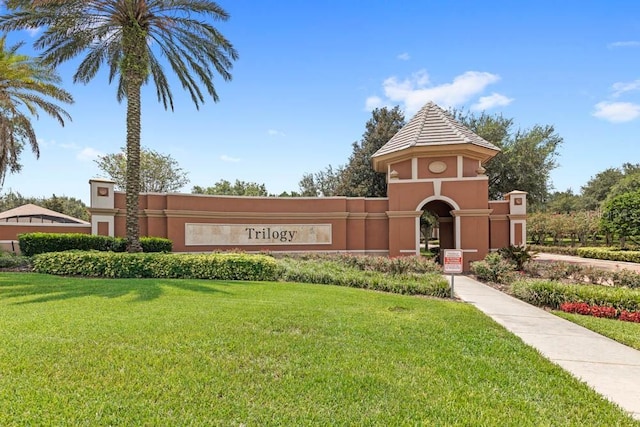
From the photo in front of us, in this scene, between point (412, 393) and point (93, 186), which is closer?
point (412, 393)

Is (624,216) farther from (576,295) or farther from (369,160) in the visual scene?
(576,295)

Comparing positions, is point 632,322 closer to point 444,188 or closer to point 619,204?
point 444,188

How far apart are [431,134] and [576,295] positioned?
32.7 feet

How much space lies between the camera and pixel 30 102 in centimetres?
1933

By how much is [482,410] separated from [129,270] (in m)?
10.6

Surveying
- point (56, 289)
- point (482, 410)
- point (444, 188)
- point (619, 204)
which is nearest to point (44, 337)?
point (56, 289)

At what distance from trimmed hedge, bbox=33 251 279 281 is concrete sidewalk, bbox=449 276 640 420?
262 inches

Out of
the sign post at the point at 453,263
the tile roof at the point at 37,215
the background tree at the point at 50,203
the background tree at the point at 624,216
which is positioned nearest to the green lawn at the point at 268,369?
the sign post at the point at 453,263

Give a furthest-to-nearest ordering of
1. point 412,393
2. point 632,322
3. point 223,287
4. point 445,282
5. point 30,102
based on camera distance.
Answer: point 30,102
point 445,282
point 223,287
point 632,322
point 412,393

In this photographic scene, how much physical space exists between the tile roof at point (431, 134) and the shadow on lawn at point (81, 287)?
11.3m

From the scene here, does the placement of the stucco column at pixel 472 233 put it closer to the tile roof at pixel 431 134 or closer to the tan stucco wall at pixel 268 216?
the tile roof at pixel 431 134

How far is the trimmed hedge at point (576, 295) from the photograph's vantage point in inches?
351

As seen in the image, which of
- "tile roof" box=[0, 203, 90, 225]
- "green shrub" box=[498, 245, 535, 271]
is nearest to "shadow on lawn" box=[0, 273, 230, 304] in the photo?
"green shrub" box=[498, 245, 535, 271]

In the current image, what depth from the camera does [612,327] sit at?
734cm
